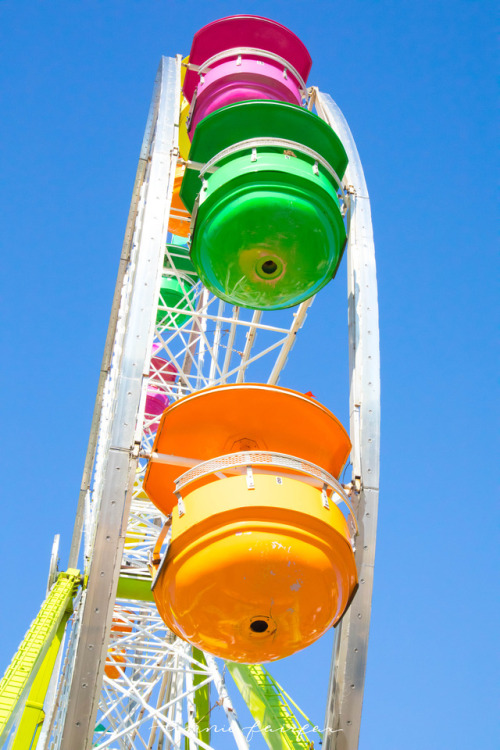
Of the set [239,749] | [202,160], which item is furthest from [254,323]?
[239,749]

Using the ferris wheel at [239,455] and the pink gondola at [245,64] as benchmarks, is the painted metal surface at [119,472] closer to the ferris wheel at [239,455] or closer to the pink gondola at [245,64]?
the ferris wheel at [239,455]

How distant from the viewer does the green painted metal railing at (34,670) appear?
785 centimetres

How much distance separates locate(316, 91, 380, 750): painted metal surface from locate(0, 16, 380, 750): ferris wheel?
24mm

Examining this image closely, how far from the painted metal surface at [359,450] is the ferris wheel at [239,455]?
0.08 ft

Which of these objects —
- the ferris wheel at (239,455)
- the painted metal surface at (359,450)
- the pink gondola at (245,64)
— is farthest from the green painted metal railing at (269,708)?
the pink gondola at (245,64)

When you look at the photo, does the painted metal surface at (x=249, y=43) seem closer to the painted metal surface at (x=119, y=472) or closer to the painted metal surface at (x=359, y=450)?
the painted metal surface at (x=359, y=450)

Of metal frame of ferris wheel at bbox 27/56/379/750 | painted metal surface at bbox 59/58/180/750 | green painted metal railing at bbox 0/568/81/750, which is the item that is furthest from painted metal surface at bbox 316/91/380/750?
green painted metal railing at bbox 0/568/81/750

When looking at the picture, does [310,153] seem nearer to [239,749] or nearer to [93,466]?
[93,466]

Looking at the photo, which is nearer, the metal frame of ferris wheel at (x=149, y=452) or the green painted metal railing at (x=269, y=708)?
the metal frame of ferris wheel at (x=149, y=452)

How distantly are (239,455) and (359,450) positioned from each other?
2.17m

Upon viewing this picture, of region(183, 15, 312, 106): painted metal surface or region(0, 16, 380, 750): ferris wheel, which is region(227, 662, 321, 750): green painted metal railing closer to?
region(0, 16, 380, 750): ferris wheel

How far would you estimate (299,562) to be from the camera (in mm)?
7645

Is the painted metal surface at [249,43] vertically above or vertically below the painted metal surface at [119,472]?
above

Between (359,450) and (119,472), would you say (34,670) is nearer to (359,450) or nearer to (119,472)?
(119,472)
